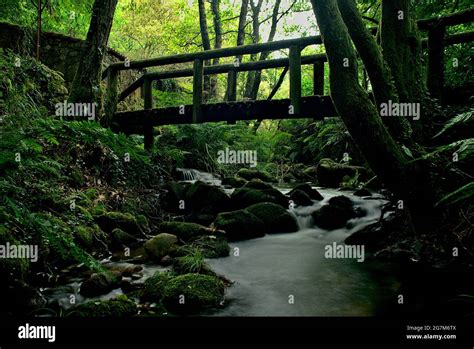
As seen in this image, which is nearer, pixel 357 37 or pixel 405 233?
pixel 357 37

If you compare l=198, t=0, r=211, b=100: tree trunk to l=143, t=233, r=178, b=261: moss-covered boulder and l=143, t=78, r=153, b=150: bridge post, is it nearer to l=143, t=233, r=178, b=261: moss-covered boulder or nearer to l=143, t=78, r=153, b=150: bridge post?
l=143, t=78, r=153, b=150: bridge post

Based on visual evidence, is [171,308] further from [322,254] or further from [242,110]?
[242,110]

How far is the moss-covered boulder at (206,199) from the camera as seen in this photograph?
855 centimetres

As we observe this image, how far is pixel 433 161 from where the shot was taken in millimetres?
5301

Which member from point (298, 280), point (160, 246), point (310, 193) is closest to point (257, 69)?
point (310, 193)

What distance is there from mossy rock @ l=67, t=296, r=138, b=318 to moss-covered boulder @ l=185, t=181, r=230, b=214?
4541mm

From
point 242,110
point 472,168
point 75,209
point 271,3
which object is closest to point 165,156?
point 242,110

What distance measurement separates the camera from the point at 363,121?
4.82 metres

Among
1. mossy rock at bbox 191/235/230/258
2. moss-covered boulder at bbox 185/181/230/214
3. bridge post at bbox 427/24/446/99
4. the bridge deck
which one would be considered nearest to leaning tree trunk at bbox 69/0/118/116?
the bridge deck

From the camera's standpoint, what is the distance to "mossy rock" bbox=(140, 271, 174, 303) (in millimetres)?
4281

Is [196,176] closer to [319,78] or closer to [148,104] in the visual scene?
[148,104]

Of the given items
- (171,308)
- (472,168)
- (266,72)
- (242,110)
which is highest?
(266,72)

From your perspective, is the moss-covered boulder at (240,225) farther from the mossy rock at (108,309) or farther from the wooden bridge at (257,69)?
the mossy rock at (108,309)

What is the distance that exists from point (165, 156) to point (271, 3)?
45.1 ft
